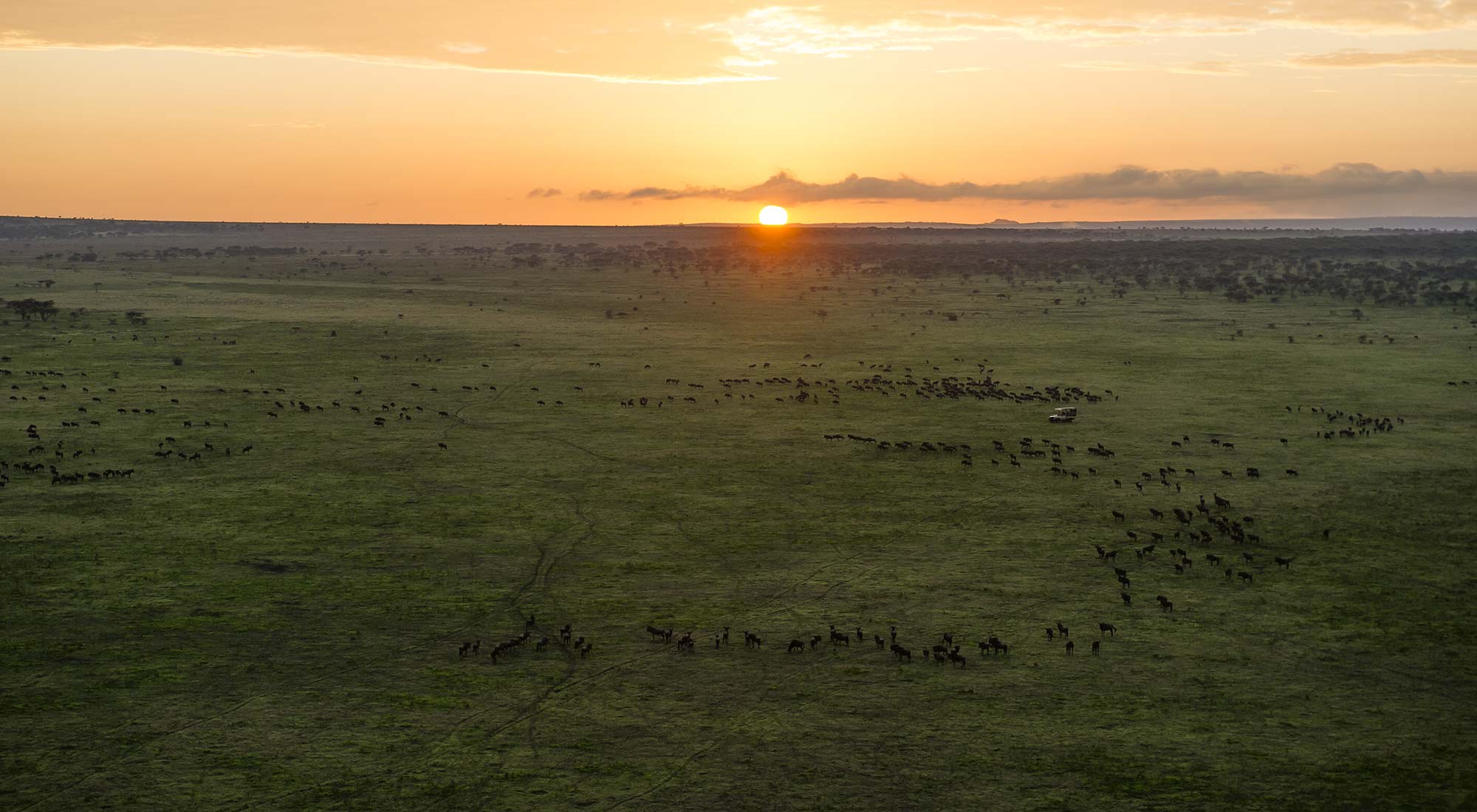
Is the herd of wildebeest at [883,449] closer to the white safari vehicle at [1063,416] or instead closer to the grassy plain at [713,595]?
Result: the grassy plain at [713,595]

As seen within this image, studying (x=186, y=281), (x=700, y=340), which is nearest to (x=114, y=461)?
(x=700, y=340)

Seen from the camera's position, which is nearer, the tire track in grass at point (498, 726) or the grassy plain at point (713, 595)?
the tire track in grass at point (498, 726)

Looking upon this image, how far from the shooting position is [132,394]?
49.5 meters

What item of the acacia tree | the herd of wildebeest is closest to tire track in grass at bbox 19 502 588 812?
the herd of wildebeest

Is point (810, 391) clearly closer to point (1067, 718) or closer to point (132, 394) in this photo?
point (132, 394)

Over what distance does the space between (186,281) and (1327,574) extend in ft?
361

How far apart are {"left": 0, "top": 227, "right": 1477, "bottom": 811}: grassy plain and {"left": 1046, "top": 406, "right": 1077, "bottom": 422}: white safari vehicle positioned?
22.8 inches

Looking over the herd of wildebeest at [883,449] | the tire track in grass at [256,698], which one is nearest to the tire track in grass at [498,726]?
the herd of wildebeest at [883,449]

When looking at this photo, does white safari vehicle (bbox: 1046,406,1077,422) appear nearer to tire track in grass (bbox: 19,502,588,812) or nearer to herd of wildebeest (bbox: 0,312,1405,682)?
herd of wildebeest (bbox: 0,312,1405,682)

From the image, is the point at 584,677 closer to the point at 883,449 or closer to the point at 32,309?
the point at 883,449

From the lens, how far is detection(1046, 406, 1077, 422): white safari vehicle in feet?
146

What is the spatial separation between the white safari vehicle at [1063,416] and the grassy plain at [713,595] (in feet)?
1.90

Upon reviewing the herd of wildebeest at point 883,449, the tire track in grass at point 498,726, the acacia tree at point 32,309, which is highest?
the acacia tree at point 32,309

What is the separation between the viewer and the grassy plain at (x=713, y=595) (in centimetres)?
1794
